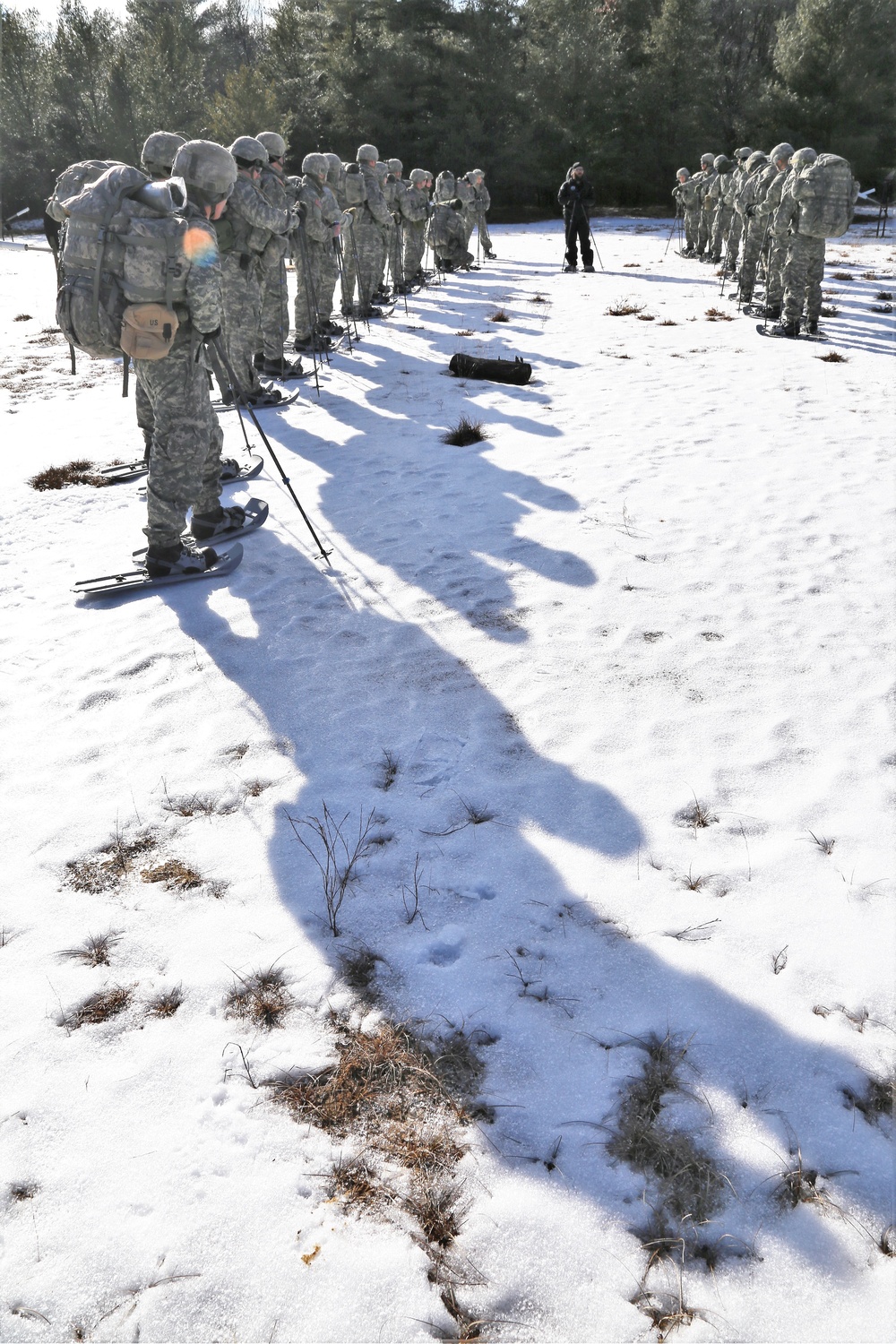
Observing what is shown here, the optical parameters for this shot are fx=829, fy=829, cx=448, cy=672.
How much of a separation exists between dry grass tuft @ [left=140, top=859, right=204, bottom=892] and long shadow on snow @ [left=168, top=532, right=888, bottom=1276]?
294 millimetres

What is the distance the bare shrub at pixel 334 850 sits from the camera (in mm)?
2838

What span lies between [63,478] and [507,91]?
3511 cm

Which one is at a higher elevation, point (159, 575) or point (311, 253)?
point (311, 253)

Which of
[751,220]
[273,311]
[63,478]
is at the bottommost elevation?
[63,478]

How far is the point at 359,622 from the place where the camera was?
183 inches

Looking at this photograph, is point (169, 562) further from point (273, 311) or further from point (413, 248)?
point (413, 248)

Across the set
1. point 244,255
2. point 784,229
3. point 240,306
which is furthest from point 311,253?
point 784,229

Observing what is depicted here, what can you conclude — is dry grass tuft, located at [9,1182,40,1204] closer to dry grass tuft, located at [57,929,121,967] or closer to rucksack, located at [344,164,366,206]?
dry grass tuft, located at [57,929,121,967]

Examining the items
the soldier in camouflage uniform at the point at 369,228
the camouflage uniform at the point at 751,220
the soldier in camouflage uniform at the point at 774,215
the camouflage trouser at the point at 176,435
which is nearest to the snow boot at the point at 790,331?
the soldier in camouflage uniform at the point at 774,215

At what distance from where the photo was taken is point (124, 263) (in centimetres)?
428

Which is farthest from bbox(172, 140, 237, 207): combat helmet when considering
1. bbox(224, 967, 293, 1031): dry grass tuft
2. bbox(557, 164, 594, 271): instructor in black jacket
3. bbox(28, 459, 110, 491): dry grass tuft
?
bbox(557, 164, 594, 271): instructor in black jacket

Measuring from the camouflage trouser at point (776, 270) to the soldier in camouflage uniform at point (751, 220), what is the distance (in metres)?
0.51

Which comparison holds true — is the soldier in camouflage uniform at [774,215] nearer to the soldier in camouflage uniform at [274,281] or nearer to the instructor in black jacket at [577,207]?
the instructor in black jacket at [577,207]

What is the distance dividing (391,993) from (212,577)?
3.36 m
